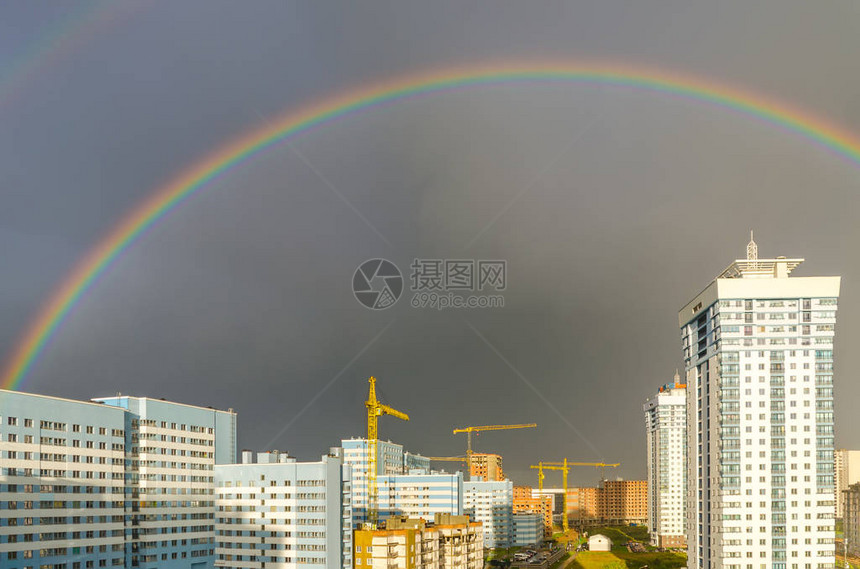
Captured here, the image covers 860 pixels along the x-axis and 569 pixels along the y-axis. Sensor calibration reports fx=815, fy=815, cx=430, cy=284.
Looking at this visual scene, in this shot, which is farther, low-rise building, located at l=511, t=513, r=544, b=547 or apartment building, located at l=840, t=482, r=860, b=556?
low-rise building, located at l=511, t=513, r=544, b=547

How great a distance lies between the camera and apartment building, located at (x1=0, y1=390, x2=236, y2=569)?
32000mm

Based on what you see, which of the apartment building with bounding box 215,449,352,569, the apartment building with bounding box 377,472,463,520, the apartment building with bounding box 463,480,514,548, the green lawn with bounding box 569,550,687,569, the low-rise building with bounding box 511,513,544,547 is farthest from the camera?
the low-rise building with bounding box 511,513,544,547

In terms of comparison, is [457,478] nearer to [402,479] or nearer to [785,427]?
[402,479]

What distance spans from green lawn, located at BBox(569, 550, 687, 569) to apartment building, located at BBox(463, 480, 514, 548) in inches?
Answer: 368

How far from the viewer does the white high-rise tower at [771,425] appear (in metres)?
40.4

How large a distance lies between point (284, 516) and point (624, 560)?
44.0 meters

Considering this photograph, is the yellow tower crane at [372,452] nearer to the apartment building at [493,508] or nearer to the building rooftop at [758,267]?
the apartment building at [493,508]

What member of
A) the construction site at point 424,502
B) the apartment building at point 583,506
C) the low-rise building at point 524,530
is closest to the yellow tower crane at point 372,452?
the construction site at point 424,502

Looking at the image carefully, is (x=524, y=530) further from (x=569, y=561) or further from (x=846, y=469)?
(x=846, y=469)

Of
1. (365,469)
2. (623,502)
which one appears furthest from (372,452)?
(623,502)

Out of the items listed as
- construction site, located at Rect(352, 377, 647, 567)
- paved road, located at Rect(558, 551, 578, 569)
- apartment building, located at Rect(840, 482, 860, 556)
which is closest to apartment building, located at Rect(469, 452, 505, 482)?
construction site, located at Rect(352, 377, 647, 567)

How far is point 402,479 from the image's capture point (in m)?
74.8

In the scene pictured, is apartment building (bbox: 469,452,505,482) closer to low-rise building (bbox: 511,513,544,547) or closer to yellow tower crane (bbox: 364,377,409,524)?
low-rise building (bbox: 511,513,544,547)

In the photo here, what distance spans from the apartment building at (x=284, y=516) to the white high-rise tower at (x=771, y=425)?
63.4 ft
